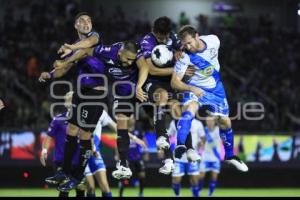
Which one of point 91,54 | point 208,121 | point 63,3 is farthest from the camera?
point 63,3

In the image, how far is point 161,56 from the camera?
10.7 meters

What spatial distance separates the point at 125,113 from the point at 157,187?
31.1 feet

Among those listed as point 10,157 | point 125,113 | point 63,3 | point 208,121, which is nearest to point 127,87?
point 125,113

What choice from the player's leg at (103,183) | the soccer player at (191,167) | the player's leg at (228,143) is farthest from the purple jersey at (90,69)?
the soccer player at (191,167)

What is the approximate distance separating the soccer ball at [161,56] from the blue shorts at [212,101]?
60cm

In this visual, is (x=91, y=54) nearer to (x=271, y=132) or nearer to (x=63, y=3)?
(x=271, y=132)

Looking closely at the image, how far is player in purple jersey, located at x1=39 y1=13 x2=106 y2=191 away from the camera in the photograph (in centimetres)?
1077

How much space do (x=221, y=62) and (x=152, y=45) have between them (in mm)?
6841

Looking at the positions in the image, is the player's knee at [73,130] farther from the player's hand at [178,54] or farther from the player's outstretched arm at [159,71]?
the player's hand at [178,54]

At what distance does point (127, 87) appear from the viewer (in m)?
11.0

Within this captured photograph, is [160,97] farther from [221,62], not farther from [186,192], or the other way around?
[186,192]

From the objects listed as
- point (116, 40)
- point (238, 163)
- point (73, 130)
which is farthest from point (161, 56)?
point (116, 40)

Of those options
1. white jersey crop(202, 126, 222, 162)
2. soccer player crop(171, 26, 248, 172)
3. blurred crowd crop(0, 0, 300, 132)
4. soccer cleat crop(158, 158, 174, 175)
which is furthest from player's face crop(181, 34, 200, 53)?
blurred crowd crop(0, 0, 300, 132)

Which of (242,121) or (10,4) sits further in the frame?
(10,4)
